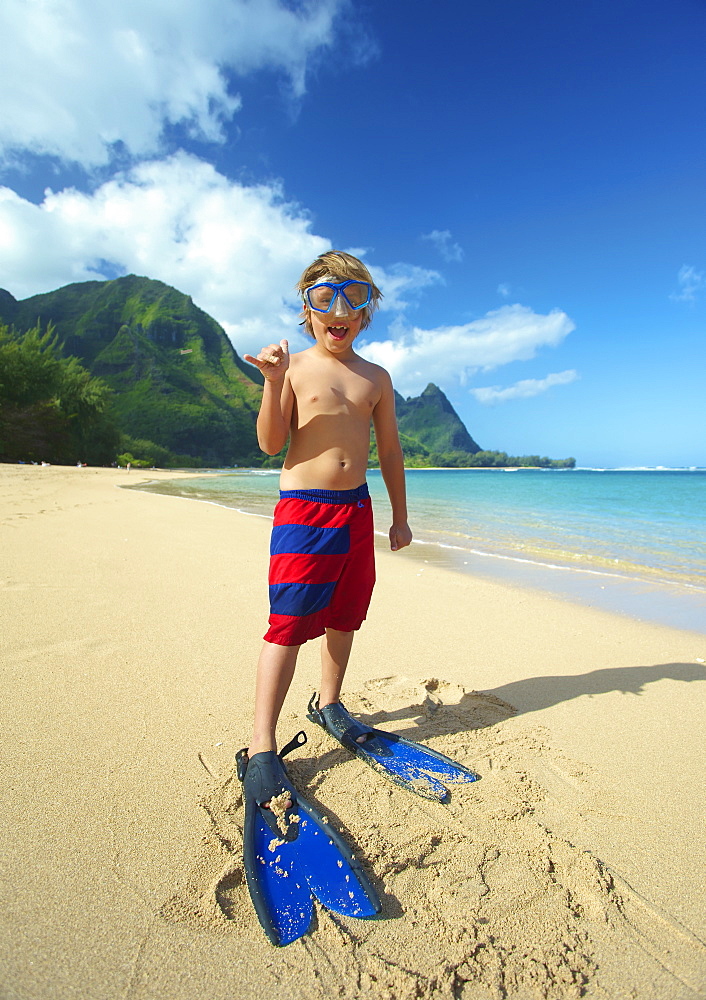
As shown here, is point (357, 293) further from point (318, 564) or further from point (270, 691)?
point (270, 691)

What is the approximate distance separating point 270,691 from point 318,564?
Answer: 0.55 m

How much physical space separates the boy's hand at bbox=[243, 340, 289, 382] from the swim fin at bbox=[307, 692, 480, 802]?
1.60m

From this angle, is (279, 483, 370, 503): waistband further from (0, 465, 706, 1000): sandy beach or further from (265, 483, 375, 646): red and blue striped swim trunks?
(0, 465, 706, 1000): sandy beach

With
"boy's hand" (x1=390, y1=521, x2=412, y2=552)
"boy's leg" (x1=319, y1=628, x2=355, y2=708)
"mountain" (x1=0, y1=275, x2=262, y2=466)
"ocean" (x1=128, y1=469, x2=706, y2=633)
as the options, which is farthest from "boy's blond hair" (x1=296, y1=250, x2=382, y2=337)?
"mountain" (x1=0, y1=275, x2=262, y2=466)

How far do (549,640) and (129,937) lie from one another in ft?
11.4

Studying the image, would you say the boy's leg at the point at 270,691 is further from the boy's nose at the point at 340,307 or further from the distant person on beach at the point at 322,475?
the boy's nose at the point at 340,307

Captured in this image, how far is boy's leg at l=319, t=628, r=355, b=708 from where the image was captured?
2496 mm

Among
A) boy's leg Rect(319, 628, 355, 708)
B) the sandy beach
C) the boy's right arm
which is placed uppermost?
the boy's right arm

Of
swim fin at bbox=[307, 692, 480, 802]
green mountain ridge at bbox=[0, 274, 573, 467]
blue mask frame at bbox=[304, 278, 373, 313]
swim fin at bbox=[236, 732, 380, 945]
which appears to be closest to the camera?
swim fin at bbox=[236, 732, 380, 945]

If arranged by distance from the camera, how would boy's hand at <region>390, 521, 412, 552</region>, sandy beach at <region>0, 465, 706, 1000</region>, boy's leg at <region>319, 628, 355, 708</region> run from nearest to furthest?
sandy beach at <region>0, 465, 706, 1000</region> → boy's leg at <region>319, 628, 355, 708</region> → boy's hand at <region>390, 521, 412, 552</region>

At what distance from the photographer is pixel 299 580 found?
2.14 meters

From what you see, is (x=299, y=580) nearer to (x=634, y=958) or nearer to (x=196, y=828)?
(x=196, y=828)

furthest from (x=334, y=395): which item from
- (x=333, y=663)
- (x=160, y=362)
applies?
(x=160, y=362)

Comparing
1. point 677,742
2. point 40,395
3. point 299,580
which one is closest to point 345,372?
point 299,580
